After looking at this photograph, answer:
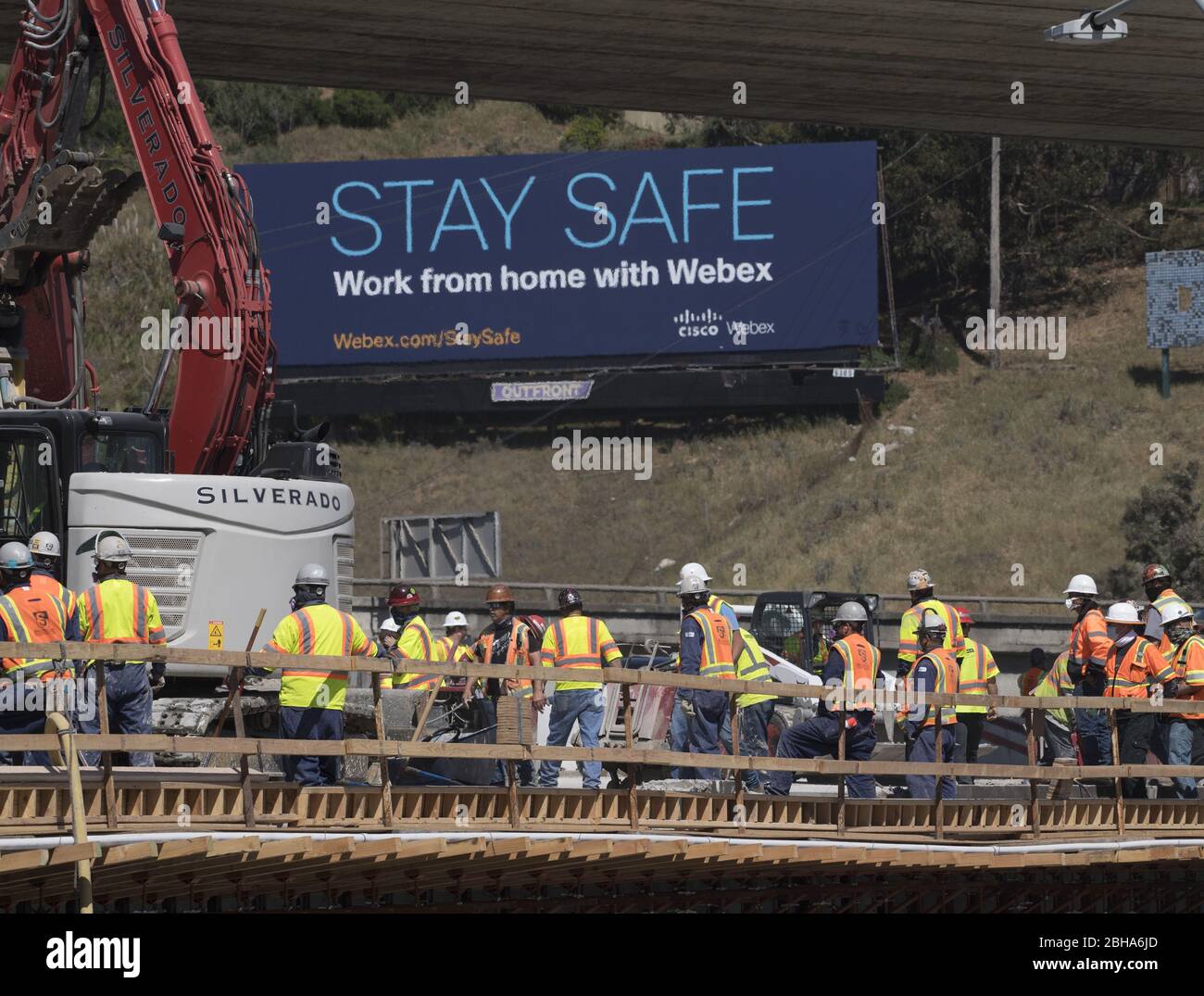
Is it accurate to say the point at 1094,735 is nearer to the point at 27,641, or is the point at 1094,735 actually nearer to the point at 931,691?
the point at 931,691

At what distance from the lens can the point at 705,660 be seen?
611 inches

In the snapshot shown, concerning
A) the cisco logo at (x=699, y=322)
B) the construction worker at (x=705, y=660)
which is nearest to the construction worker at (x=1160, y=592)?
the construction worker at (x=705, y=660)

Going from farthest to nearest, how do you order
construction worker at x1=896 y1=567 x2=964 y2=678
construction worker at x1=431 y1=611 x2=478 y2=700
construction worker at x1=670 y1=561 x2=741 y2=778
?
construction worker at x1=431 y1=611 x2=478 y2=700
construction worker at x1=896 y1=567 x2=964 y2=678
construction worker at x1=670 y1=561 x2=741 y2=778

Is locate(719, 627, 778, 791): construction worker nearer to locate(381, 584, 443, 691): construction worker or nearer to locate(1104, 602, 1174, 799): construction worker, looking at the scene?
locate(381, 584, 443, 691): construction worker

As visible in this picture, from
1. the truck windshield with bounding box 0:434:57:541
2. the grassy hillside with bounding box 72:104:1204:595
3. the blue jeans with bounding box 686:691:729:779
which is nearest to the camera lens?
the truck windshield with bounding box 0:434:57:541

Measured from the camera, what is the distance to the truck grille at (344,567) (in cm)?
1694

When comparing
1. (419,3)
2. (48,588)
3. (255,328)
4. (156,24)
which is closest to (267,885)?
(48,588)

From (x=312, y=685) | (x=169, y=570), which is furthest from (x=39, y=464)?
(x=312, y=685)

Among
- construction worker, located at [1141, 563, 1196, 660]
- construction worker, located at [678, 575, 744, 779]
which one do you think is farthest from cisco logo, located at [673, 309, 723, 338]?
construction worker, located at [678, 575, 744, 779]

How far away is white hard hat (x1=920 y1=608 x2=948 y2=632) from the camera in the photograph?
16.1 metres

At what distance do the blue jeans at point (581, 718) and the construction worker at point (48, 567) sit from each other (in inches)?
139

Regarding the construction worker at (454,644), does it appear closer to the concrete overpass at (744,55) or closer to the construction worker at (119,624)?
the construction worker at (119,624)

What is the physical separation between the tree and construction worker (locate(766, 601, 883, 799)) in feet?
98.8
